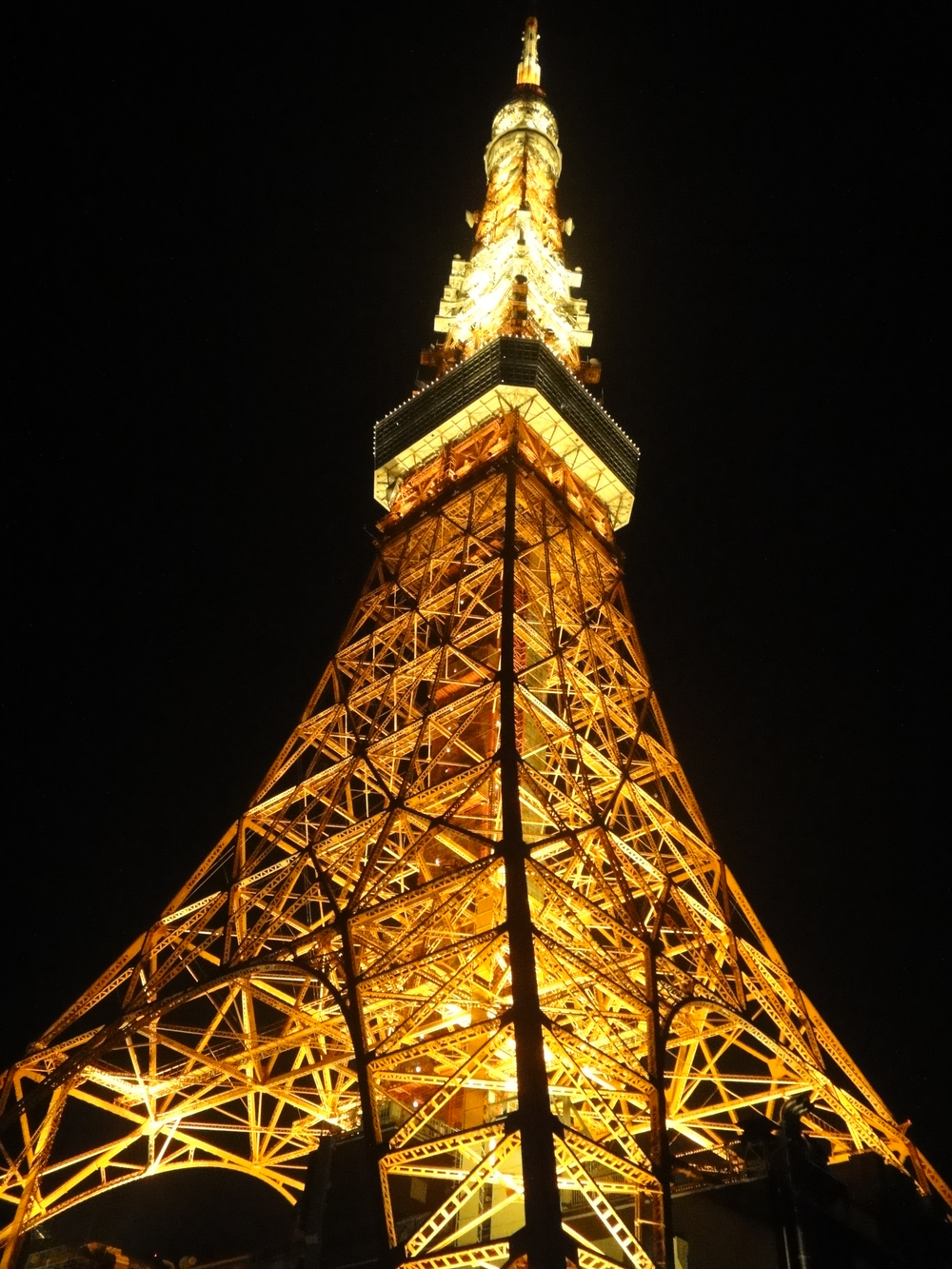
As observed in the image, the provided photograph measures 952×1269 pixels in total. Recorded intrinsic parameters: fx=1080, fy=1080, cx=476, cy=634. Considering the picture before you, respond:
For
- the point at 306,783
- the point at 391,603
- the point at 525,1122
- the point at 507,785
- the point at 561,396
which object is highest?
the point at 561,396

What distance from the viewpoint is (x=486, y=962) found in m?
16.2

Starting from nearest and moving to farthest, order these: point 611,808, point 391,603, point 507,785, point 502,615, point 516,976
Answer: point 516,976 → point 507,785 → point 611,808 → point 502,615 → point 391,603

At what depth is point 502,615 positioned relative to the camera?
18.1 metres

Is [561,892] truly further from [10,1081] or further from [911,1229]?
[10,1081]

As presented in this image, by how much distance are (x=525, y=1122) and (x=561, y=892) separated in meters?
3.38

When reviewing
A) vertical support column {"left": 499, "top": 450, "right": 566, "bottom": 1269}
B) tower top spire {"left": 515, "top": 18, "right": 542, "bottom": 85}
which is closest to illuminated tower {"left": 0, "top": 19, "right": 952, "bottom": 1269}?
vertical support column {"left": 499, "top": 450, "right": 566, "bottom": 1269}

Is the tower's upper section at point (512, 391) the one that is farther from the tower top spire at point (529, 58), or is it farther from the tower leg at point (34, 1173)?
the tower leg at point (34, 1173)

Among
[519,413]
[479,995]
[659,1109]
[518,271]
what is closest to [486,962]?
[479,995]

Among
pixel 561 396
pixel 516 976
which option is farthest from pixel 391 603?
→ pixel 516 976

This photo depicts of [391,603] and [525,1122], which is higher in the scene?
[391,603]

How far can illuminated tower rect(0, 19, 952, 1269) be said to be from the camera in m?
11.4

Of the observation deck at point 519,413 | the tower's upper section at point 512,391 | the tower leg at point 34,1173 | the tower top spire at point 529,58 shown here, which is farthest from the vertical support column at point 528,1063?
the tower top spire at point 529,58

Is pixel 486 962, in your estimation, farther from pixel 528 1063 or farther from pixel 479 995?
pixel 528 1063

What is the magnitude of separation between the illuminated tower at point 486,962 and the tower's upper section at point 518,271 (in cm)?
344
